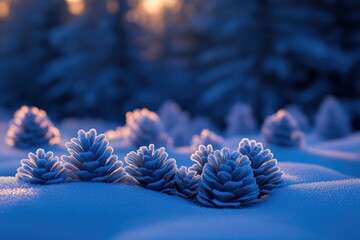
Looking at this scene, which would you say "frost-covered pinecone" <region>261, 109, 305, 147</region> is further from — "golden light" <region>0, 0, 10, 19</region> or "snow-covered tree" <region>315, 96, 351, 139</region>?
"golden light" <region>0, 0, 10, 19</region>

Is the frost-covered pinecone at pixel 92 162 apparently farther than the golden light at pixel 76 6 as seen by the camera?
No

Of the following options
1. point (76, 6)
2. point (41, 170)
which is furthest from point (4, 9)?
point (41, 170)

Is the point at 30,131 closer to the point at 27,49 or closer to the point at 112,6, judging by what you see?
the point at 112,6

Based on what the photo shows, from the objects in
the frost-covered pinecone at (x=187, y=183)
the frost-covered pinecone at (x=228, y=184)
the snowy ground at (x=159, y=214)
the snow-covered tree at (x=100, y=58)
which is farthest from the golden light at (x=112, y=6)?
the frost-covered pinecone at (x=228, y=184)

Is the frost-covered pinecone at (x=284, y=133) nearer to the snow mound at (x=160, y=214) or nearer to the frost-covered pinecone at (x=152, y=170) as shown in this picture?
the snow mound at (x=160, y=214)

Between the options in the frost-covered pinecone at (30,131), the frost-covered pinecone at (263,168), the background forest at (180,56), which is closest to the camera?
the frost-covered pinecone at (263,168)

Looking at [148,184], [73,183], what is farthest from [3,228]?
[148,184]

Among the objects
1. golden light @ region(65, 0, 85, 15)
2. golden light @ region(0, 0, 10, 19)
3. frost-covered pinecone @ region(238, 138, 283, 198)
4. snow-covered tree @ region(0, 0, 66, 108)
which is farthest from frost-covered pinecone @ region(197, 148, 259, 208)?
golden light @ region(0, 0, 10, 19)
